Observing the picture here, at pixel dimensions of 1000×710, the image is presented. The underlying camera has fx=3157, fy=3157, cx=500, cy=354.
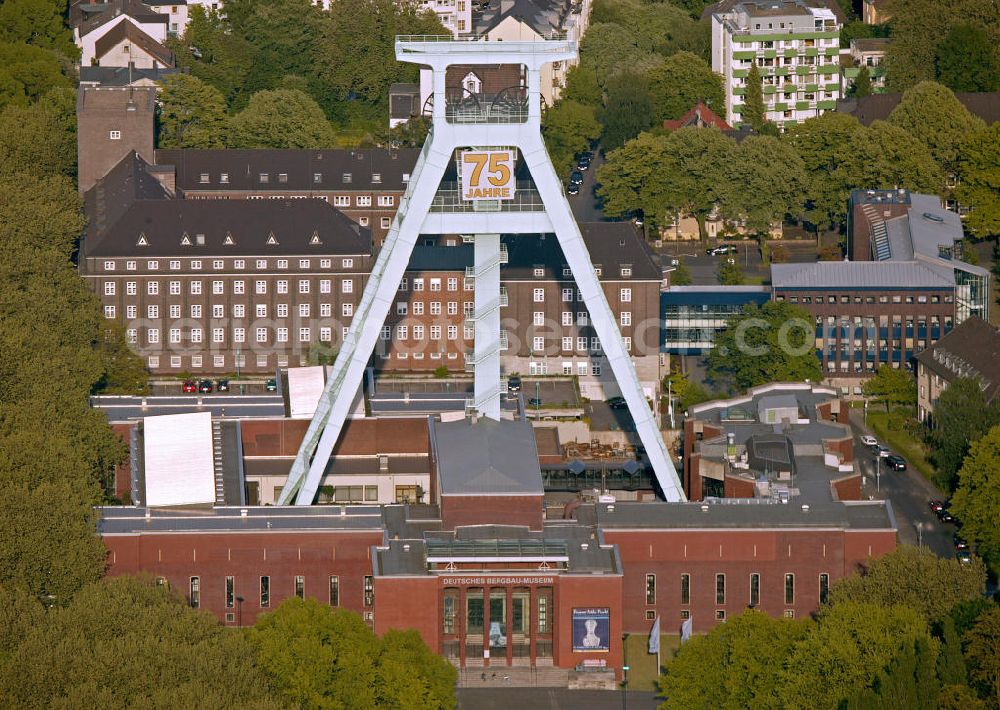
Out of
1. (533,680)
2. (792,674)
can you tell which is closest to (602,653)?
(533,680)

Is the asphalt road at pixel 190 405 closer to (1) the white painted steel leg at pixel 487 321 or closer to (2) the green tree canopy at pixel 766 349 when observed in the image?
(1) the white painted steel leg at pixel 487 321

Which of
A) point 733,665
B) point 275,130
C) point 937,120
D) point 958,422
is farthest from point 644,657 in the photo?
point 275,130

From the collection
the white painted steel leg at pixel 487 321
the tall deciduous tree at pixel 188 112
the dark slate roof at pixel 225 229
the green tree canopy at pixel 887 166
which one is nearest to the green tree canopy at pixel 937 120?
the green tree canopy at pixel 887 166

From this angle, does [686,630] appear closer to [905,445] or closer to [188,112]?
[905,445]

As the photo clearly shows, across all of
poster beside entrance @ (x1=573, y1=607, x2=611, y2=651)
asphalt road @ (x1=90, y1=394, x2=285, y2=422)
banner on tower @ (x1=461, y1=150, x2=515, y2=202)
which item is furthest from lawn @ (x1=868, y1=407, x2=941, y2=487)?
asphalt road @ (x1=90, y1=394, x2=285, y2=422)

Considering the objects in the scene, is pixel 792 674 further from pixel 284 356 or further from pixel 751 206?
pixel 751 206

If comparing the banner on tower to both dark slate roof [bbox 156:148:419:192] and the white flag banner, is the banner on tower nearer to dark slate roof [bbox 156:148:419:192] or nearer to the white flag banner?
the white flag banner
